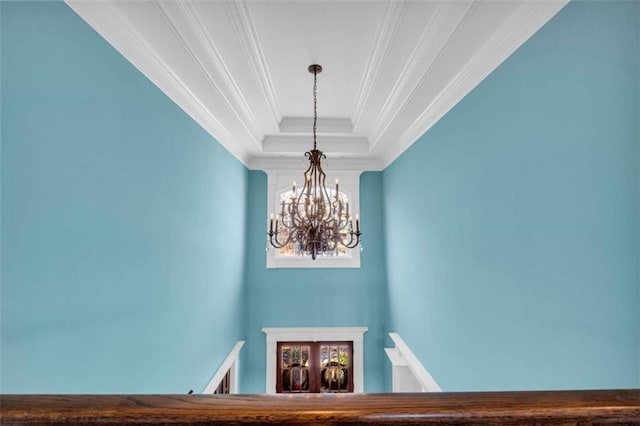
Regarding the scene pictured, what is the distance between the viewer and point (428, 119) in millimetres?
2596

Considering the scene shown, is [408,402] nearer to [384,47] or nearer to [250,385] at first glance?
[384,47]

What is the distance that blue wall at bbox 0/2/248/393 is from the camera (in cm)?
103

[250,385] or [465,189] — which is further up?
[465,189]

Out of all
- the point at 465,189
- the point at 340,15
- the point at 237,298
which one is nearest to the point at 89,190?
the point at 340,15

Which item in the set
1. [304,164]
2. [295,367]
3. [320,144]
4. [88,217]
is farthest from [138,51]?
[295,367]

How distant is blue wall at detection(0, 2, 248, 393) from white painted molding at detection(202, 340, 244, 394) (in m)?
0.49

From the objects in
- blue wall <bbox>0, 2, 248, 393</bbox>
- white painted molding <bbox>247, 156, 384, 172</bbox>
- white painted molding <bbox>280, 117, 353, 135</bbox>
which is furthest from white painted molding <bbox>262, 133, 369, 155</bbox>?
blue wall <bbox>0, 2, 248, 393</bbox>

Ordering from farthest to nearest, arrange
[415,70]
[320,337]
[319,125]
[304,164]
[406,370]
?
[304,164] → [320,337] → [319,125] → [406,370] → [415,70]

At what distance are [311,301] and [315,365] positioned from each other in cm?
108

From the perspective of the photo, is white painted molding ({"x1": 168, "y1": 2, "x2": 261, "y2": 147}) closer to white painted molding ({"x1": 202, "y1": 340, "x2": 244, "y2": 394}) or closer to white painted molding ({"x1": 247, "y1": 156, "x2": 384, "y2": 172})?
white painted molding ({"x1": 247, "y1": 156, "x2": 384, "y2": 172})

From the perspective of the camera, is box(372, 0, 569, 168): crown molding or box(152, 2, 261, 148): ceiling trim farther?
box(152, 2, 261, 148): ceiling trim

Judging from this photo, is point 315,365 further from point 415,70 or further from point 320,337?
point 415,70

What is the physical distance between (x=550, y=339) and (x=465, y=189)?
1057mm

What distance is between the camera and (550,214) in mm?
1286
